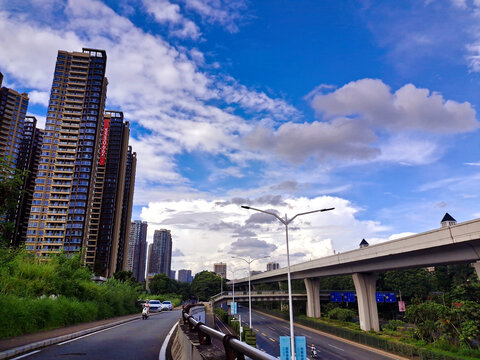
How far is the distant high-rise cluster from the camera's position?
98062 millimetres

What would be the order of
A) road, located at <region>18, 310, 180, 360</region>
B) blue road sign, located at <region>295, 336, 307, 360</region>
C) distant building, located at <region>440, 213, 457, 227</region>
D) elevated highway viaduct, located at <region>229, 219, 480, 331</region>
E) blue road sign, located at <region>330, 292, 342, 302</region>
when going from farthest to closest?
blue road sign, located at <region>330, 292, 342, 302</region> < distant building, located at <region>440, 213, 457, 227</region> < elevated highway viaduct, located at <region>229, 219, 480, 331</region> < blue road sign, located at <region>295, 336, 307, 360</region> < road, located at <region>18, 310, 180, 360</region>

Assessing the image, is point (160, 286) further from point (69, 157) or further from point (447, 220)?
point (447, 220)

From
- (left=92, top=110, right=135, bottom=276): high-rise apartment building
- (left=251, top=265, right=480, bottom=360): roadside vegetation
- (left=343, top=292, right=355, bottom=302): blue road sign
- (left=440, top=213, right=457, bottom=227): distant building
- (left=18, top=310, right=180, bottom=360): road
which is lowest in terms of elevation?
(left=251, top=265, right=480, bottom=360): roadside vegetation

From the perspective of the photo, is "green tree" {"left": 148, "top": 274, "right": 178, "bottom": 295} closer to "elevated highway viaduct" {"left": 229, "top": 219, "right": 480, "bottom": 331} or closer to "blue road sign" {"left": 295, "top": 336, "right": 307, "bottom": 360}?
"elevated highway viaduct" {"left": 229, "top": 219, "right": 480, "bottom": 331}

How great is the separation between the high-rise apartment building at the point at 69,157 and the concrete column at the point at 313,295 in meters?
63.5

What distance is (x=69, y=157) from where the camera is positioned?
10406 cm

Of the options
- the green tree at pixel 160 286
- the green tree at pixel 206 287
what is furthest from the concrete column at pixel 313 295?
the green tree at pixel 206 287

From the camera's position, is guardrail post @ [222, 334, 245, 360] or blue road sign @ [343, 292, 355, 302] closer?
guardrail post @ [222, 334, 245, 360]

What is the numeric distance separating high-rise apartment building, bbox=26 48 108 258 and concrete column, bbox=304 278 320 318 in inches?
2501

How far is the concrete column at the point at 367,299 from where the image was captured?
48.9m

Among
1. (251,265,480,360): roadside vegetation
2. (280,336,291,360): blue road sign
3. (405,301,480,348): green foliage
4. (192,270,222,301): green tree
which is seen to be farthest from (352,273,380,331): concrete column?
(192,270,222,301): green tree

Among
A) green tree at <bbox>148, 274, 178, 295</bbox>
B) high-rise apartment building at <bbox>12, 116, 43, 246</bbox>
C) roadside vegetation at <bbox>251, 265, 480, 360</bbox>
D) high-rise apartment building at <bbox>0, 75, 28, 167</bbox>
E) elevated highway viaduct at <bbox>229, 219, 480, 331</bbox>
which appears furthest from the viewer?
green tree at <bbox>148, 274, 178, 295</bbox>

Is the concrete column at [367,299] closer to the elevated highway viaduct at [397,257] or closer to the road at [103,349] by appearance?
the elevated highway viaduct at [397,257]

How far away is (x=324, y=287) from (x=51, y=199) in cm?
9061
